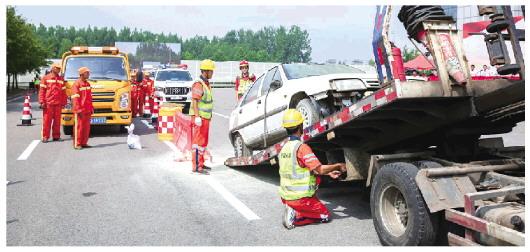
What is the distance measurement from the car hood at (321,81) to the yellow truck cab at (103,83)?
23.7 ft

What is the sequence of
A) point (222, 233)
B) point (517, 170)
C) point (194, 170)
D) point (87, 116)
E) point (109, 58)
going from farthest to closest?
point (109, 58) → point (87, 116) → point (194, 170) → point (222, 233) → point (517, 170)

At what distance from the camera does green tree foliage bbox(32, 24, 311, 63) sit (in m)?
110

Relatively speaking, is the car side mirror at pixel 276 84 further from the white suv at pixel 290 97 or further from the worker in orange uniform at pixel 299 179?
the worker in orange uniform at pixel 299 179

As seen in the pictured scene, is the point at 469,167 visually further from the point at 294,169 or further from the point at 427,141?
the point at 294,169

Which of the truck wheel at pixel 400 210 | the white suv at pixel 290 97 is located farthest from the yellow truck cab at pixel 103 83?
the truck wheel at pixel 400 210

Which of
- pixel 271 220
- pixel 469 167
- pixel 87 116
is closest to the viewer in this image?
pixel 469 167

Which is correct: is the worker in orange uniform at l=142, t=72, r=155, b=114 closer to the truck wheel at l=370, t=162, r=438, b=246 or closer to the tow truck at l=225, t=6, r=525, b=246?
the tow truck at l=225, t=6, r=525, b=246

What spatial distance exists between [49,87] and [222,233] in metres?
8.05

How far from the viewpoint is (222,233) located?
16.6ft

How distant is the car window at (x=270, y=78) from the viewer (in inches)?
302

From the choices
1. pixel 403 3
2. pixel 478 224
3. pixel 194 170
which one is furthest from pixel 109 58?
pixel 478 224

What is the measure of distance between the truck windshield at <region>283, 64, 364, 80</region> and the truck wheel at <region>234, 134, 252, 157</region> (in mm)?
1720

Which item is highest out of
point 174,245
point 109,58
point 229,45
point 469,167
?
point 229,45

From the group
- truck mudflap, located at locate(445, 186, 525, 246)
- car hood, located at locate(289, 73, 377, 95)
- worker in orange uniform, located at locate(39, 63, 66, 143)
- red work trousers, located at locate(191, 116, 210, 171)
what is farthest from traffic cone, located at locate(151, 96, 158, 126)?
truck mudflap, located at locate(445, 186, 525, 246)
